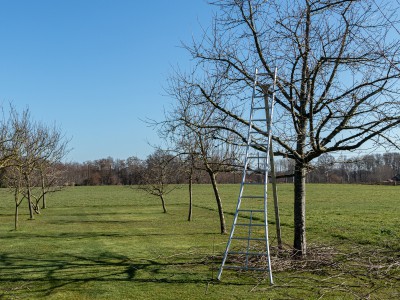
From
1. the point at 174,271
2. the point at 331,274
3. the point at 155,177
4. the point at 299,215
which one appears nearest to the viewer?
the point at 331,274

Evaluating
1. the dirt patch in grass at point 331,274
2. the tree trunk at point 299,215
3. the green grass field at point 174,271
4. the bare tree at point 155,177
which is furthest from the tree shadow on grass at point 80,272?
the bare tree at point 155,177

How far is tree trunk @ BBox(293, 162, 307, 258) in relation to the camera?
842 cm

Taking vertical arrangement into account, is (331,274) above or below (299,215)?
below

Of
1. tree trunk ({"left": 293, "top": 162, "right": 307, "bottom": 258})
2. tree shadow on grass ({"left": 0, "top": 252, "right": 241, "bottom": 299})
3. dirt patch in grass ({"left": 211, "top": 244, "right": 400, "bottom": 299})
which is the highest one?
tree trunk ({"left": 293, "top": 162, "right": 307, "bottom": 258})

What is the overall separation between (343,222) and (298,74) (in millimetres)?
10696

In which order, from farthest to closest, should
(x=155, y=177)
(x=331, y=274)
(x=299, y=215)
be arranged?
1. (x=155, y=177)
2. (x=299, y=215)
3. (x=331, y=274)

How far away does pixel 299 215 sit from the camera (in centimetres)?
854

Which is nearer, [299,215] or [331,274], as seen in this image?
[331,274]

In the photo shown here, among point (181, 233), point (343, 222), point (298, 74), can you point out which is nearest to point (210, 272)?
point (298, 74)

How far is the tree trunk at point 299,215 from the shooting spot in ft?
27.6

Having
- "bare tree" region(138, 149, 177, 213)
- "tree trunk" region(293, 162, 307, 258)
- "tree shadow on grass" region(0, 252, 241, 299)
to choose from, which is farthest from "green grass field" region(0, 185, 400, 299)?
"bare tree" region(138, 149, 177, 213)

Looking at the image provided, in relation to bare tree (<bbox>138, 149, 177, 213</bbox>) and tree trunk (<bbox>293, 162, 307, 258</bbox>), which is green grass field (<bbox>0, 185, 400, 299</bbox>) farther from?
bare tree (<bbox>138, 149, 177, 213</bbox>)

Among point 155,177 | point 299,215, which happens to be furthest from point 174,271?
point 155,177

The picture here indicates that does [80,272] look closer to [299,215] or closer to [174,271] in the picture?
[174,271]
